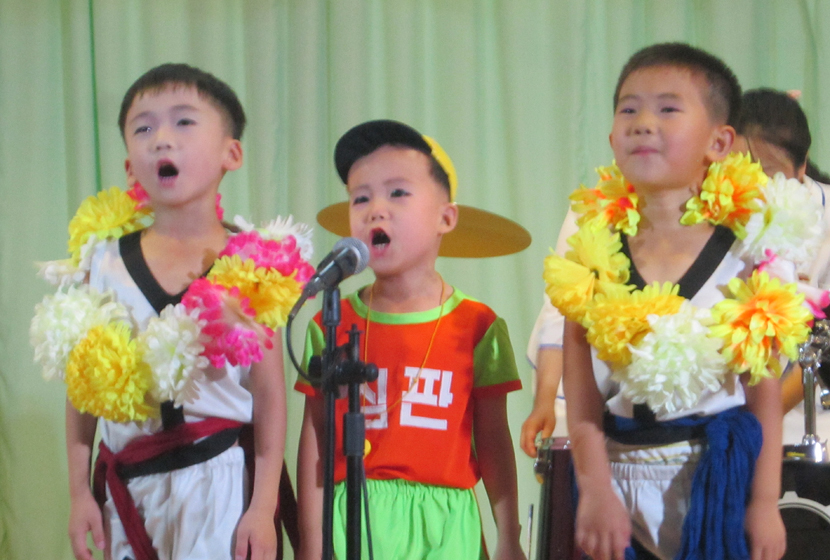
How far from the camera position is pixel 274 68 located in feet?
9.66

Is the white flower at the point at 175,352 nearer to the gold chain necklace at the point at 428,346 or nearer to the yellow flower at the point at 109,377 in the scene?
the yellow flower at the point at 109,377

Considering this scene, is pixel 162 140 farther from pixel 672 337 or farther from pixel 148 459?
pixel 672 337

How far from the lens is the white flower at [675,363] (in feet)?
4.67

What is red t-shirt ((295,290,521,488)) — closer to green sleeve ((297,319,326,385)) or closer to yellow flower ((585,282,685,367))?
green sleeve ((297,319,326,385))

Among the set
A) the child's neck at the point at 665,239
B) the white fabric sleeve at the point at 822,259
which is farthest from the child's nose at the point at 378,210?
the white fabric sleeve at the point at 822,259

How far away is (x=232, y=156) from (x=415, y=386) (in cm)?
62

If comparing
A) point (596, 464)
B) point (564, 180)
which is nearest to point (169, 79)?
point (596, 464)

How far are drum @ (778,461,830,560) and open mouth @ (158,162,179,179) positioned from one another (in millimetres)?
1324

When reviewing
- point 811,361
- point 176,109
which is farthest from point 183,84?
point 811,361

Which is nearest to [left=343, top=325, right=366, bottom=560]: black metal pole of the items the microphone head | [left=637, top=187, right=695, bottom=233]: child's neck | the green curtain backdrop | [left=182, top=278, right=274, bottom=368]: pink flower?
the microphone head

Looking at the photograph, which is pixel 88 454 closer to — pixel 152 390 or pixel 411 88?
pixel 152 390

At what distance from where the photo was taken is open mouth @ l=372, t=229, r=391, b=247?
176cm

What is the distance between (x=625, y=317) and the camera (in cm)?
148

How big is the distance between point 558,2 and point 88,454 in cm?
213
